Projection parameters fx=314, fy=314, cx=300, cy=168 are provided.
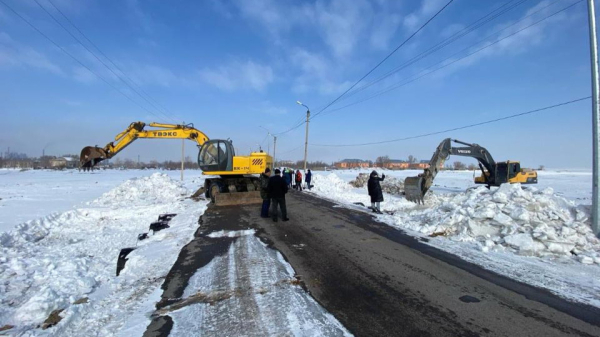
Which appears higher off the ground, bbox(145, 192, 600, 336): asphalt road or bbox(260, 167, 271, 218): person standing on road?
bbox(260, 167, 271, 218): person standing on road

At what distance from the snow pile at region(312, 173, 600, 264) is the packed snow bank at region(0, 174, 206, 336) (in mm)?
6839

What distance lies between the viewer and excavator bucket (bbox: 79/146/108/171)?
14.3 m

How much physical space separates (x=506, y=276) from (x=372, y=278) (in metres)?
2.25

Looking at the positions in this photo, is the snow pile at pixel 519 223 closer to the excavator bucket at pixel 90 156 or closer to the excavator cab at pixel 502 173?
the excavator cab at pixel 502 173

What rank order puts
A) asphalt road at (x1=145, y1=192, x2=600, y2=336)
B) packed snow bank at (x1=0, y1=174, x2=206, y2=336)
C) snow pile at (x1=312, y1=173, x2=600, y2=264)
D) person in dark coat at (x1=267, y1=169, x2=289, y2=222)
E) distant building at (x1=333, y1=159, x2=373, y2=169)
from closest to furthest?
asphalt road at (x1=145, y1=192, x2=600, y2=336) → packed snow bank at (x1=0, y1=174, x2=206, y2=336) → snow pile at (x1=312, y1=173, x2=600, y2=264) → person in dark coat at (x1=267, y1=169, x2=289, y2=222) → distant building at (x1=333, y1=159, x2=373, y2=169)

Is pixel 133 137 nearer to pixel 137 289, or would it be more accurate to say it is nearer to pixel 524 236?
pixel 137 289

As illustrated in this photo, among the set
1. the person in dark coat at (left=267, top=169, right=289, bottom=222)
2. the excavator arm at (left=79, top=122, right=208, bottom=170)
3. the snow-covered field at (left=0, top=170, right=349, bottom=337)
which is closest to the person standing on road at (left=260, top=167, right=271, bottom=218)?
the person in dark coat at (left=267, top=169, right=289, bottom=222)

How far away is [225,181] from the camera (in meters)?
15.7

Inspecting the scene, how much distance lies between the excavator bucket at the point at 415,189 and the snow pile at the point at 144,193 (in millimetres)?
13100

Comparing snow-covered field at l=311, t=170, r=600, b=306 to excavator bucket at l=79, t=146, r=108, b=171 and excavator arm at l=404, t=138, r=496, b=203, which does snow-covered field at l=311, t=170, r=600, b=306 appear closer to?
excavator arm at l=404, t=138, r=496, b=203

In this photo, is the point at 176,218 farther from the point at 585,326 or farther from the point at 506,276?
the point at 585,326

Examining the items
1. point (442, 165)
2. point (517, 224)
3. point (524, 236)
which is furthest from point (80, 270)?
point (442, 165)

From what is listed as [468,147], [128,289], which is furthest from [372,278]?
[468,147]

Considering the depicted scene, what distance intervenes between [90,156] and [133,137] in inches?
83.7
